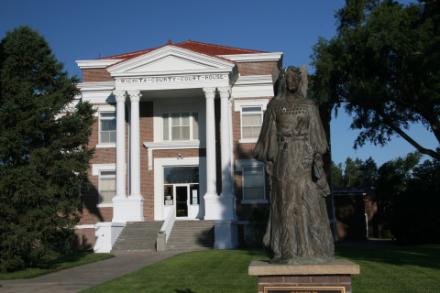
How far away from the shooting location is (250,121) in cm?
3231

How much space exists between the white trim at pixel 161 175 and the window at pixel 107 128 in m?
2.89

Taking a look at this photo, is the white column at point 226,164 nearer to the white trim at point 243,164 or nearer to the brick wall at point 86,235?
the white trim at point 243,164

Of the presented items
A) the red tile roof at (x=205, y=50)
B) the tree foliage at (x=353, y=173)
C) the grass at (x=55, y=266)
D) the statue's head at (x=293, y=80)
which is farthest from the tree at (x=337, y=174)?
the statue's head at (x=293, y=80)

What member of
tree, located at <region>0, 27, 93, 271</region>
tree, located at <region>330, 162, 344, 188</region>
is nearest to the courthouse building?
tree, located at <region>0, 27, 93, 271</region>

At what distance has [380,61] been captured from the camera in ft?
90.3

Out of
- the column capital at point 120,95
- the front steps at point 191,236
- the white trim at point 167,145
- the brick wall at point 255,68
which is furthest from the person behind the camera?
the brick wall at point 255,68

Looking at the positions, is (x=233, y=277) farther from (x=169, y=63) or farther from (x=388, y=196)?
(x=388, y=196)

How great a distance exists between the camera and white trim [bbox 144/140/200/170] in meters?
32.4

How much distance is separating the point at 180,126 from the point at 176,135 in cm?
56

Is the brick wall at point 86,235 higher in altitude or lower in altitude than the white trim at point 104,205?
lower

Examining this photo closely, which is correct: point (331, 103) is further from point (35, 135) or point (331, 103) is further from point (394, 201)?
point (35, 135)

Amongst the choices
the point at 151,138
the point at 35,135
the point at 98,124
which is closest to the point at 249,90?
the point at 151,138

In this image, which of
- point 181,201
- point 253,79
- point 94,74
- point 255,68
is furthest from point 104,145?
point 255,68

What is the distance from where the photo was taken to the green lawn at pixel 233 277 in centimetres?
1264
